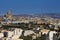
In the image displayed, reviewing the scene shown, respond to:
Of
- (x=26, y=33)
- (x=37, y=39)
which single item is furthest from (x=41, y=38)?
(x=26, y=33)

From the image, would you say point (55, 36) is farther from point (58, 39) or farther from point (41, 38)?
point (41, 38)

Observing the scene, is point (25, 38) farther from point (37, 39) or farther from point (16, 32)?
point (16, 32)

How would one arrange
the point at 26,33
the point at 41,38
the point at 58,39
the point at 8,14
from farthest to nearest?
the point at 8,14 < the point at 26,33 < the point at 41,38 < the point at 58,39

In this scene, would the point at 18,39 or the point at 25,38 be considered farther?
the point at 25,38

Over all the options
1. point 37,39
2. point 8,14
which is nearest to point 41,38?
point 37,39

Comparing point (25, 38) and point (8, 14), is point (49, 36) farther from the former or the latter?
point (8, 14)

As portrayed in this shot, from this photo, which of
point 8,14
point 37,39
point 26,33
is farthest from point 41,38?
point 8,14

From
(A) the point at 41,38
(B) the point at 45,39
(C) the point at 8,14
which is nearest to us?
(B) the point at 45,39

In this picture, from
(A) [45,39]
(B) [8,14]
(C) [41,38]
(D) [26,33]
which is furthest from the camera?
(B) [8,14]

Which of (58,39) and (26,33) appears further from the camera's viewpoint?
(26,33)
